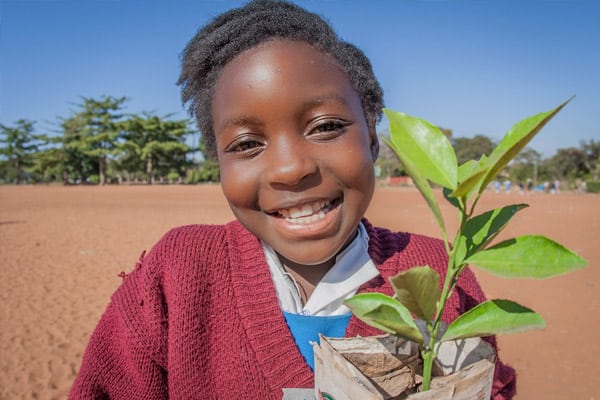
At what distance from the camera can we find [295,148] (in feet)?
3.17

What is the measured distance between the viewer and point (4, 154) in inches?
1583

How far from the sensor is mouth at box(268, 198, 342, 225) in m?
1.02

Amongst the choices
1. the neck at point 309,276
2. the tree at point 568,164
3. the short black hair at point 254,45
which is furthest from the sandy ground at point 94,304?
the tree at point 568,164

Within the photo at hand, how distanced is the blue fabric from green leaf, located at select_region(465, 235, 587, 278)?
23.6 inches

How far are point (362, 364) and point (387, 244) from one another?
0.53 metres

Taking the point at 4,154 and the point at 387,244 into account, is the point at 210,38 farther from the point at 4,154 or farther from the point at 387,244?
the point at 4,154

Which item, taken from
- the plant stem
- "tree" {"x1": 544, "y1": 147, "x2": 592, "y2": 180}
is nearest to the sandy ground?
the plant stem

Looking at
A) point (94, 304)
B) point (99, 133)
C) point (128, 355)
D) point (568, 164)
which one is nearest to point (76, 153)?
point (99, 133)

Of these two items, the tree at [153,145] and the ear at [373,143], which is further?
the tree at [153,145]

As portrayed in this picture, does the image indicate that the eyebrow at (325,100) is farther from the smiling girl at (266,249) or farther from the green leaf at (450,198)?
the green leaf at (450,198)

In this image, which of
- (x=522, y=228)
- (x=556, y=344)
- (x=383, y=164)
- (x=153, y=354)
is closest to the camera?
(x=153, y=354)

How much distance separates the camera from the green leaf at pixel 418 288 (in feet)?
1.77

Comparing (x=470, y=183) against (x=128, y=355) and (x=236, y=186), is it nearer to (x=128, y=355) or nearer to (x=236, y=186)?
(x=236, y=186)

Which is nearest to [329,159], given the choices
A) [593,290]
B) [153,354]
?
[153,354]
